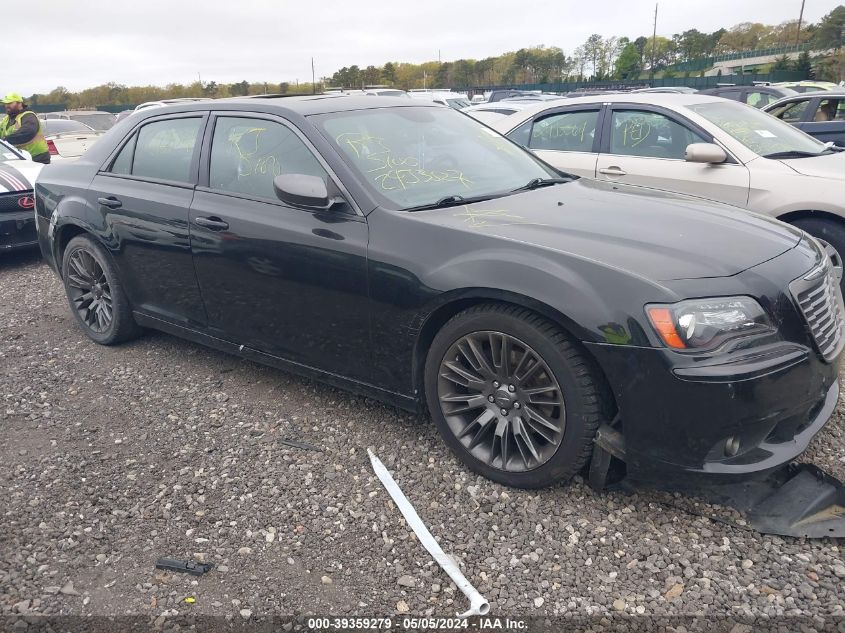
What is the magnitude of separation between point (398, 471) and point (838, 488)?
185 centimetres

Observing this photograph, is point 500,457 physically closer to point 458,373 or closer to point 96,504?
point 458,373

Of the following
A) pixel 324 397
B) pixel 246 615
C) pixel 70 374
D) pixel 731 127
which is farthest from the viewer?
pixel 731 127

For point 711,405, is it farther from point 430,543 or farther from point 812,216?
point 812,216

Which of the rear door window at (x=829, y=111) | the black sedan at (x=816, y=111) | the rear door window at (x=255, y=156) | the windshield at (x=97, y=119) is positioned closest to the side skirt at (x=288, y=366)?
the rear door window at (x=255, y=156)

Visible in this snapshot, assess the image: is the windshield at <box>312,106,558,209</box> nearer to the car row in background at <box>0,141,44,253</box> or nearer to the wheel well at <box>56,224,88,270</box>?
the wheel well at <box>56,224,88,270</box>

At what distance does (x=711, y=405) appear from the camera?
2.48 m

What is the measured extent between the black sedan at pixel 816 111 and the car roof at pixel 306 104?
7149 mm

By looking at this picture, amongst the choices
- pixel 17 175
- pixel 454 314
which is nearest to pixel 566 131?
pixel 454 314

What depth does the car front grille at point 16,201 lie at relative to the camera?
7234 mm

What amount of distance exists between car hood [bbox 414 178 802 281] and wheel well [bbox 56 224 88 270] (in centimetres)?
288

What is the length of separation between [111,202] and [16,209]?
372 centimetres

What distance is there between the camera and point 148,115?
4555 millimetres

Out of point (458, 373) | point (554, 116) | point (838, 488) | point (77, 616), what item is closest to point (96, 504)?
point (77, 616)

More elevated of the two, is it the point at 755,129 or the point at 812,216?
the point at 755,129
